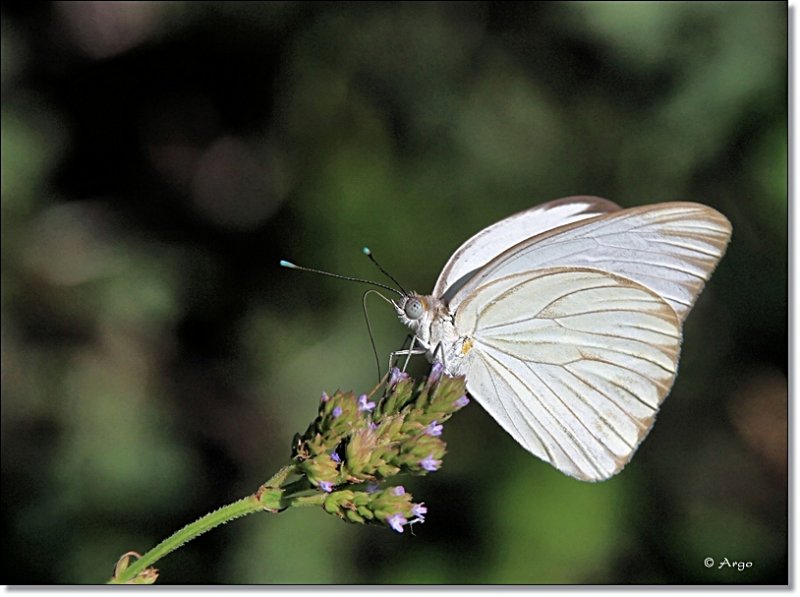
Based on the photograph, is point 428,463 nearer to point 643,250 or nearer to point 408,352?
point 408,352

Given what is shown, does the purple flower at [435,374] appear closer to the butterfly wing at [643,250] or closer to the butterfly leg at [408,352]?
the butterfly leg at [408,352]

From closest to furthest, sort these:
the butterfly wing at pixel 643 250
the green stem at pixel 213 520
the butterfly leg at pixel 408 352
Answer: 1. the green stem at pixel 213 520
2. the butterfly leg at pixel 408 352
3. the butterfly wing at pixel 643 250

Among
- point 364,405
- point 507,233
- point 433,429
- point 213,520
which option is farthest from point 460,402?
point 507,233

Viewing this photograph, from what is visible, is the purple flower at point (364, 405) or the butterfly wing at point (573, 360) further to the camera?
the butterfly wing at point (573, 360)

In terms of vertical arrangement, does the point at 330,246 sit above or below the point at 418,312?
below

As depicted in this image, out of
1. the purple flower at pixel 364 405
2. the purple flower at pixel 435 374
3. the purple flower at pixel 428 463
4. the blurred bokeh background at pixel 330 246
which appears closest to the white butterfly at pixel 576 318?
the purple flower at pixel 435 374

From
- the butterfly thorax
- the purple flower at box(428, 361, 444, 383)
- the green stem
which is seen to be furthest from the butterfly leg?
the green stem

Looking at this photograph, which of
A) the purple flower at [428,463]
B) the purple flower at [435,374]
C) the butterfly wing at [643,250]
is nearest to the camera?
the purple flower at [428,463]
